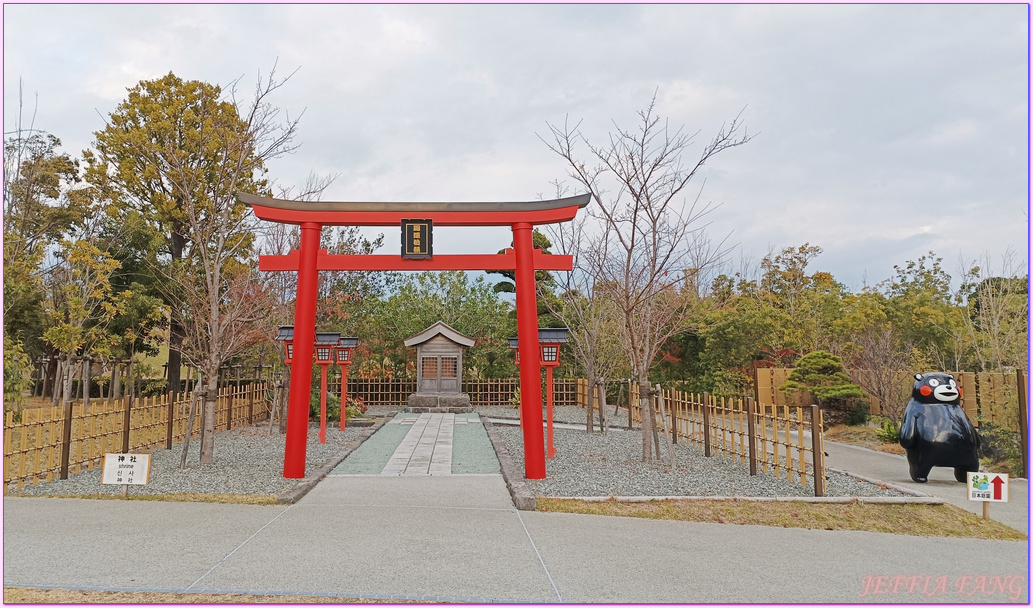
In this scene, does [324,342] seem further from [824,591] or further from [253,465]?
[824,591]

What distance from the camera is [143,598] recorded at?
3783 millimetres

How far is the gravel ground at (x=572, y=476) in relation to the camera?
7.02 meters

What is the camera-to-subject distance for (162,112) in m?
15.6

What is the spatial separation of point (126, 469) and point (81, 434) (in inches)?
95.7

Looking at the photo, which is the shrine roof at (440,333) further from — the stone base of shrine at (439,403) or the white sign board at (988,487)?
the white sign board at (988,487)

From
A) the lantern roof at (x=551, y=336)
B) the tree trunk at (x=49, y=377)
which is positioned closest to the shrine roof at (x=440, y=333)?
the lantern roof at (x=551, y=336)

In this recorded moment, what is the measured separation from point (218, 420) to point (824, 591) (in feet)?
41.1

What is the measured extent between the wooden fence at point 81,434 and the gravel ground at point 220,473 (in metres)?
0.19

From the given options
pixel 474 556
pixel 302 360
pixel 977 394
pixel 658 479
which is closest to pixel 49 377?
pixel 302 360

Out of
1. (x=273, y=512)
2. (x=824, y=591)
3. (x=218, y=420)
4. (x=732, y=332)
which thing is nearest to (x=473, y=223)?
(x=273, y=512)

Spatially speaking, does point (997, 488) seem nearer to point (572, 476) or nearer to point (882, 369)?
point (572, 476)

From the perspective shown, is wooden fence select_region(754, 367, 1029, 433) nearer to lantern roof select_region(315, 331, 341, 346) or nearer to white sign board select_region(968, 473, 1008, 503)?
white sign board select_region(968, 473, 1008, 503)

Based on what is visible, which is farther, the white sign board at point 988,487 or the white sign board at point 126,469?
the white sign board at point 126,469

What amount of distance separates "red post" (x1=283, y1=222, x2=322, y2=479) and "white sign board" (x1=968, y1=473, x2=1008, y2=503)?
7.36m
